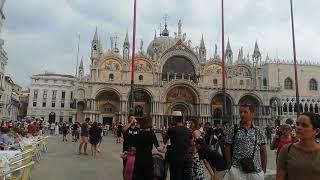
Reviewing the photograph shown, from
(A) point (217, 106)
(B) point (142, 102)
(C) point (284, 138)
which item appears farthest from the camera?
(A) point (217, 106)

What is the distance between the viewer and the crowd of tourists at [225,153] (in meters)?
3.30

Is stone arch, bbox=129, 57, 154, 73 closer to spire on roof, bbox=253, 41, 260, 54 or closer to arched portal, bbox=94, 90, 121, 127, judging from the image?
arched portal, bbox=94, 90, 121, 127

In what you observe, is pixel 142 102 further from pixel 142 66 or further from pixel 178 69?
pixel 178 69

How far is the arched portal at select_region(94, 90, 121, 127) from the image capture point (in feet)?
150

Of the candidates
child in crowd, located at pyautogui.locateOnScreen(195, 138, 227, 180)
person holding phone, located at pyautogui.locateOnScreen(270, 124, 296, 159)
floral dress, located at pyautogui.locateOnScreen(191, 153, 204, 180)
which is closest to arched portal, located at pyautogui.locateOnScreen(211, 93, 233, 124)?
person holding phone, located at pyautogui.locateOnScreen(270, 124, 296, 159)

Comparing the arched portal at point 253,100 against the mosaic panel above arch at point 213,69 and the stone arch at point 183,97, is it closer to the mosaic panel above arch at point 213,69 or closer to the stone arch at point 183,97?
the mosaic panel above arch at point 213,69

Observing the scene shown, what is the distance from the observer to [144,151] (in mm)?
6359

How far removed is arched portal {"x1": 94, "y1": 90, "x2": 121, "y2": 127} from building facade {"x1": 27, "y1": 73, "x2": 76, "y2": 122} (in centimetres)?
1947

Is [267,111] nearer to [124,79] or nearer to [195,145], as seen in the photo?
[124,79]

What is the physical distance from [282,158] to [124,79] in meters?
44.0

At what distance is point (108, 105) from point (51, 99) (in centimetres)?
2488

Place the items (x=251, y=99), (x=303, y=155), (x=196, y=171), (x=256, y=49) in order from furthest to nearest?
(x=256, y=49)
(x=251, y=99)
(x=196, y=171)
(x=303, y=155)

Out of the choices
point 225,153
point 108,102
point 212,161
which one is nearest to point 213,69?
point 108,102

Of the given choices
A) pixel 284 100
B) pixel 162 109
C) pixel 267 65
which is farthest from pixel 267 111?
pixel 162 109
